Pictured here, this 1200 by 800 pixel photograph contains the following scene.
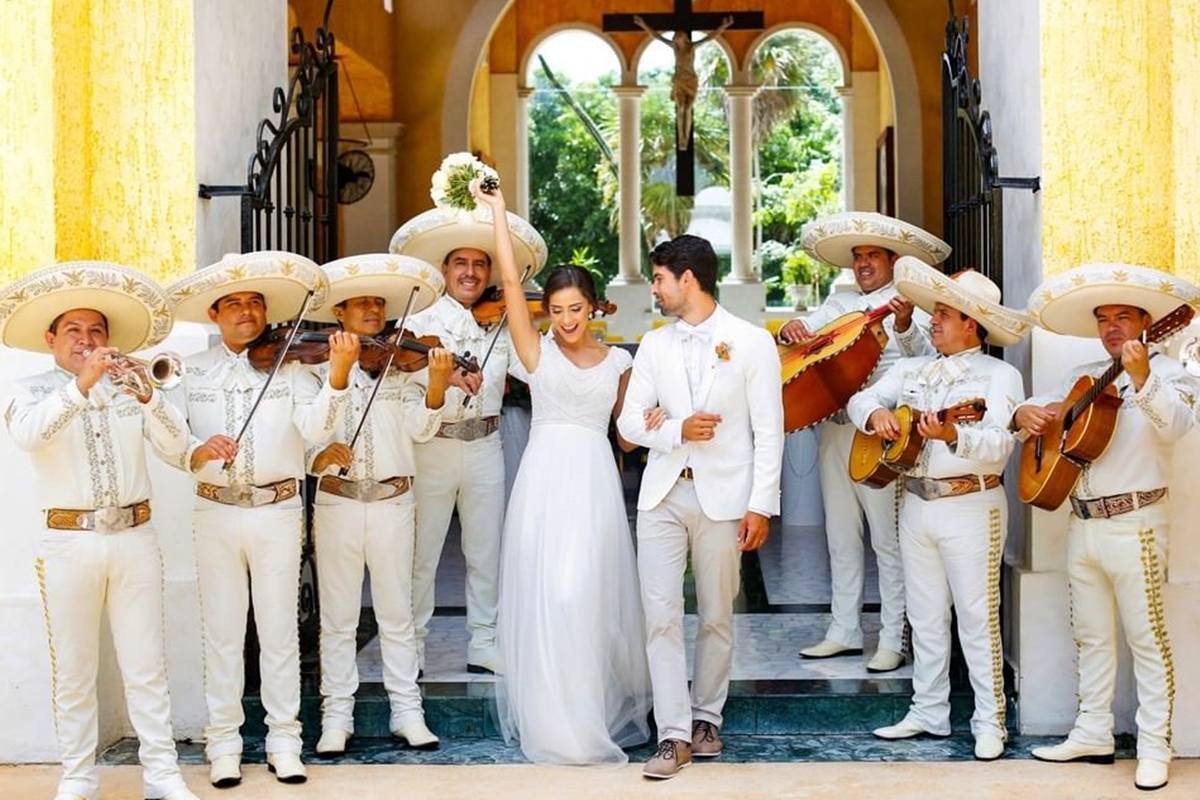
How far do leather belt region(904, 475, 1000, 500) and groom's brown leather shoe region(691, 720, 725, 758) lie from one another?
1152 mm

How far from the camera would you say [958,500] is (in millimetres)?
5609

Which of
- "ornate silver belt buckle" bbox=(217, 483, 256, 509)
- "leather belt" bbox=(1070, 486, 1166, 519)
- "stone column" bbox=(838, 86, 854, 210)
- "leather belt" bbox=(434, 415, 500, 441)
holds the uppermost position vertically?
"stone column" bbox=(838, 86, 854, 210)

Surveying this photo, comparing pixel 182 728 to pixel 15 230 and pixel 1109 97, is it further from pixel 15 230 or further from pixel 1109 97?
pixel 1109 97

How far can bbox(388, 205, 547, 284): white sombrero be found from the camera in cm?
622

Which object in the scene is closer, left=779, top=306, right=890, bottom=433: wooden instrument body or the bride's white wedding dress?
the bride's white wedding dress

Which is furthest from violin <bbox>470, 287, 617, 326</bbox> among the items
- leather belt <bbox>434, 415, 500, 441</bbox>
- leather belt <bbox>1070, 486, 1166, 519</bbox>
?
leather belt <bbox>1070, 486, 1166, 519</bbox>

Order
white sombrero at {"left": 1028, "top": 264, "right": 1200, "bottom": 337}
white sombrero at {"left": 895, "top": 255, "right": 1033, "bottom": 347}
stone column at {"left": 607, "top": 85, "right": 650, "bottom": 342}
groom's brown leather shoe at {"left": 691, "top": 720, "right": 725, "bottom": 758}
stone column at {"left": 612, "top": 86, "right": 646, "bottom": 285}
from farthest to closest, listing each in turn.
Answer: stone column at {"left": 612, "top": 86, "right": 646, "bottom": 285} < stone column at {"left": 607, "top": 85, "right": 650, "bottom": 342} < groom's brown leather shoe at {"left": 691, "top": 720, "right": 725, "bottom": 758} < white sombrero at {"left": 895, "top": 255, "right": 1033, "bottom": 347} < white sombrero at {"left": 1028, "top": 264, "right": 1200, "bottom": 337}

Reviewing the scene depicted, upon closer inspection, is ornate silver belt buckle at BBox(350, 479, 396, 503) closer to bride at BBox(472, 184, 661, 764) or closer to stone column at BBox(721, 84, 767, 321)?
bride at BBox(472, 184, 661, 764)

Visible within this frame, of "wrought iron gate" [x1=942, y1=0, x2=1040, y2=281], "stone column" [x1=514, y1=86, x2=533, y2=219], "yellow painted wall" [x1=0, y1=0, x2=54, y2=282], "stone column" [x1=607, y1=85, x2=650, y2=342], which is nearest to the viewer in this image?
"yellow painted wall" [x1=0, y1=0, x2=54, y2=282]

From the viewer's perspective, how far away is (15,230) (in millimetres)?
5871

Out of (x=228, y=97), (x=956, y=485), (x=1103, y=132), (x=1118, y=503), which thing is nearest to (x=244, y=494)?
(x=228, y=97)

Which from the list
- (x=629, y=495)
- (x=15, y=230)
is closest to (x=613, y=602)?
(x=15, y=230)

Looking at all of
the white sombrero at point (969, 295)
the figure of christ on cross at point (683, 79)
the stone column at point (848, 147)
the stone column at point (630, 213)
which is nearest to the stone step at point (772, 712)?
the white sombrero at point (969, 295)

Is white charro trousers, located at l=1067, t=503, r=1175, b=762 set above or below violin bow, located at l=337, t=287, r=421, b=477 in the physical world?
below
